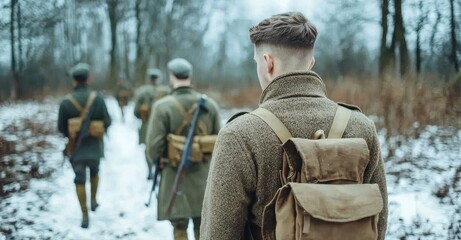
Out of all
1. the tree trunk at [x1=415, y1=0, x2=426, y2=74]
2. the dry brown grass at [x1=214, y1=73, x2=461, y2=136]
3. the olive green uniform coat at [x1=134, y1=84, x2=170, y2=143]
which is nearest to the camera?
the dry brown grass at [x1=214, y1=73, x2=461, y2=136]

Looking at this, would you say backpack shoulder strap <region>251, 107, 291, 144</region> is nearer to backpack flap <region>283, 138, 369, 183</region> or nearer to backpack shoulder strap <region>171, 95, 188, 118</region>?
backpack flap <region>283, 138, 369, 183</region>

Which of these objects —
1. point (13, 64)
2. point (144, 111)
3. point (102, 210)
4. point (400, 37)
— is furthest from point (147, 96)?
point (400, 37)

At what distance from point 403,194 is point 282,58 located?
4.99m

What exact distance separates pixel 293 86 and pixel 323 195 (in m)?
0.44

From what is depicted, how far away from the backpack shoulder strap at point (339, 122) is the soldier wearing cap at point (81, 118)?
444cm

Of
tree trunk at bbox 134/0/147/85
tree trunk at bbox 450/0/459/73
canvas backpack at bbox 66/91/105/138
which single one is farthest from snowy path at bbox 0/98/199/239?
tree trunk at bbox 134/0/147/85

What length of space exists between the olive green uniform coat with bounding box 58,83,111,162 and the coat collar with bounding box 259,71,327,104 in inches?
171

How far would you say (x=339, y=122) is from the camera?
5.44 feet

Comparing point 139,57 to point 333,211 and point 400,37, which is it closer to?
point 400,37

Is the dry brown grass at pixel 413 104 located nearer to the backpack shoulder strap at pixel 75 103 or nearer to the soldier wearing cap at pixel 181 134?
the soldier wearing cap at pixel 181 134

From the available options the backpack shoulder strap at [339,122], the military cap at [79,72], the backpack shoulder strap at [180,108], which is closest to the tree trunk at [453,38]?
the backpack shoulder strap at [180,108]

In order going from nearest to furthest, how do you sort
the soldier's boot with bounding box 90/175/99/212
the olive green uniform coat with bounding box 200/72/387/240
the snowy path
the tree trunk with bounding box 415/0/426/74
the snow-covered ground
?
the olive green uniform coat with bounding box 200/72/387/240, the snow-covered ground, the snowy path, the soldier's boot with bounding box 90/175/99/212, the tree trunk with bounding box 415/0/426/74

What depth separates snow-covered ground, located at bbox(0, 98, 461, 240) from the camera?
5.15 m

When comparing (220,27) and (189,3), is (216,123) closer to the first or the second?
(189,3)
